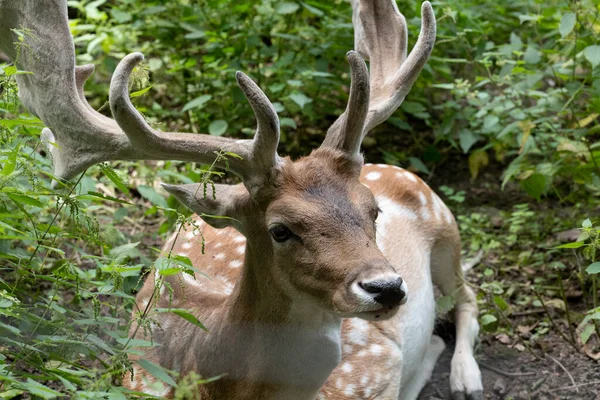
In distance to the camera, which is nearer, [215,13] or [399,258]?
[399,258]

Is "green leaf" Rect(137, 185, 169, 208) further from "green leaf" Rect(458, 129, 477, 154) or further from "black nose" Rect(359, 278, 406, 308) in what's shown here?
"black nose" Rect(359, 278, 406, 308)

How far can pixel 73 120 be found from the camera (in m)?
4.56

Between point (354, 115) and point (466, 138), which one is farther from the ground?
point (354, 115)

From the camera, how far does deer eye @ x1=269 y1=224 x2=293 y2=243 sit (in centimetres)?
429

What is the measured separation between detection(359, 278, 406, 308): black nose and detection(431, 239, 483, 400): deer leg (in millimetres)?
2390

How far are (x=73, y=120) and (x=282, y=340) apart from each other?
4.73ft

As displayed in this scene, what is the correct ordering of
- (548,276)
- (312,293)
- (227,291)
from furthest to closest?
(548,276) → (227,291) → (312,293)

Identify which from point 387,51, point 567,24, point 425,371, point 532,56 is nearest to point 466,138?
point 532,56

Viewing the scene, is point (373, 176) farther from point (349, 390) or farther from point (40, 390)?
point (40, 390)

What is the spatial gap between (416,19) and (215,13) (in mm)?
1974

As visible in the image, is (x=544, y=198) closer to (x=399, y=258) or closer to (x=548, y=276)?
(x=548, y=276)

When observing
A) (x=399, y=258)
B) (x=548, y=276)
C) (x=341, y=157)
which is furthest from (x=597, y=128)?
(x=341, y=157)

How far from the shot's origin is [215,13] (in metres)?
8.40

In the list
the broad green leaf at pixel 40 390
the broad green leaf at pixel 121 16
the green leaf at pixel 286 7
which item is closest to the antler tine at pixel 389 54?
the broad green leaf at pixel 40 390
